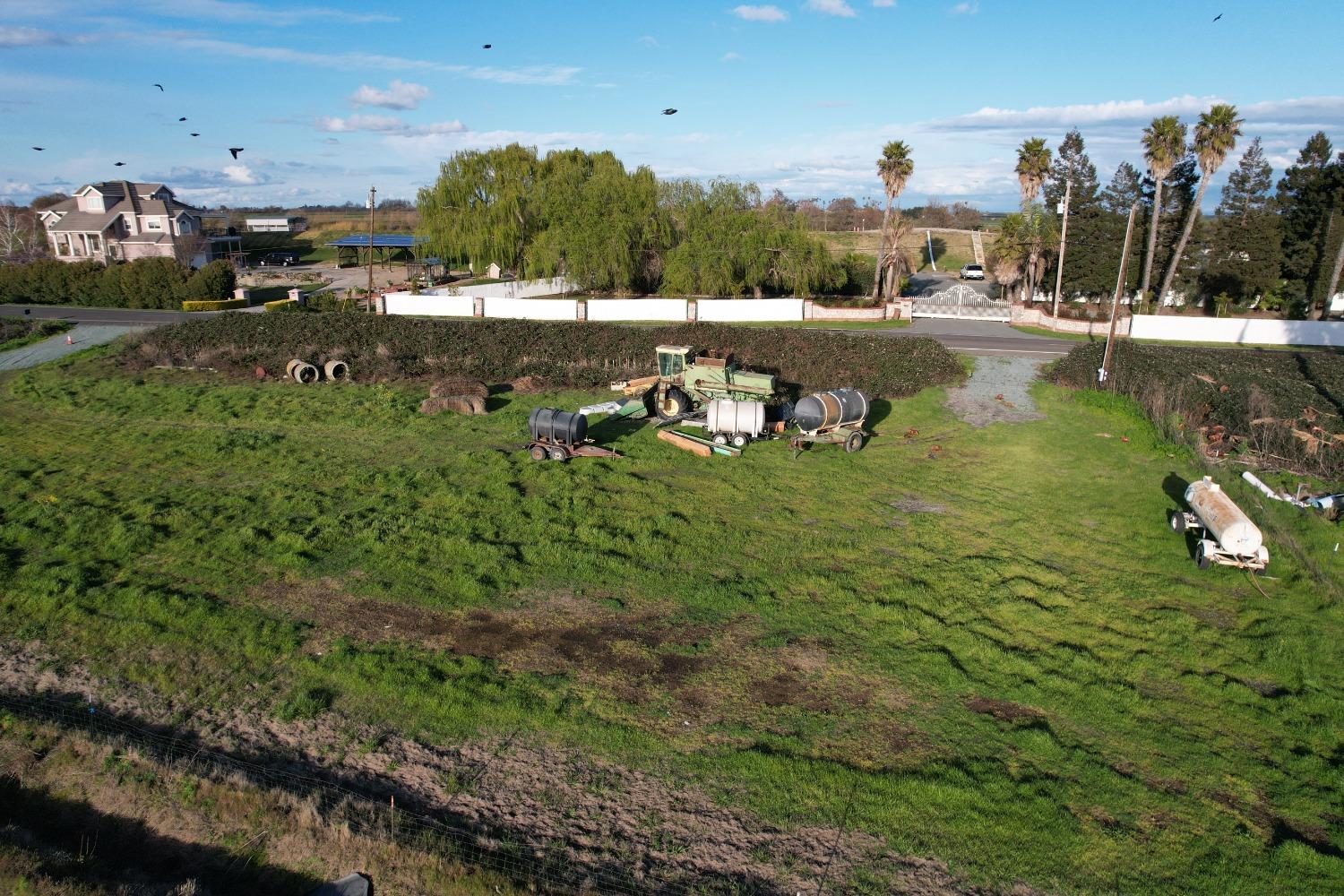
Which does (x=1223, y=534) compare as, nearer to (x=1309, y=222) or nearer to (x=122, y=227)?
(x=1309, y=222)

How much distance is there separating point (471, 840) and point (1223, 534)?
14.2 meters

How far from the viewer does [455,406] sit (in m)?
25.0

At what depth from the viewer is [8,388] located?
1085 inches

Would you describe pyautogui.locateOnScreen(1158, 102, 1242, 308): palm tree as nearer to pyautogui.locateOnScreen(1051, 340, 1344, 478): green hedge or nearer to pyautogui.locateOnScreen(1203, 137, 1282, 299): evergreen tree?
pyautogui.locateOnScreen(1203, 137, 1282, 299): evergreen tree

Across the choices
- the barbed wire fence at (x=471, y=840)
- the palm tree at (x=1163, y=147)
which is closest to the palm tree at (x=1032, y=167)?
the palm tree at (x=1163, y=147)

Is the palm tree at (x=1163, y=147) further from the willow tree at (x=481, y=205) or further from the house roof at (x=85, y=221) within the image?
the house roof at (x=85, y=221)

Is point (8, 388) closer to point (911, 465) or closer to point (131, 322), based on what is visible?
point (131, 322)

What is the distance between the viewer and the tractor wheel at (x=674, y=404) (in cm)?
2319

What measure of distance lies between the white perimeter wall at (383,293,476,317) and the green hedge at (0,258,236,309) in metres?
14.5

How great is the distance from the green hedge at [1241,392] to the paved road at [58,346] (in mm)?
41015

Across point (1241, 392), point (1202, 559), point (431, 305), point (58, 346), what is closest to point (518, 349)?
point (431, 305)

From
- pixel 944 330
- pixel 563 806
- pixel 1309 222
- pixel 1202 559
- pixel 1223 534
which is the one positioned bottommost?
pixel 563 806

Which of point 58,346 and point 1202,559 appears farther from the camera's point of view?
point 58,346

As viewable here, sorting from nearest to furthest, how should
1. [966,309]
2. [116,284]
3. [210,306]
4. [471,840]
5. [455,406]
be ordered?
[471,840]
[455,406]
[966,309]
[210,306]
[116,284]
